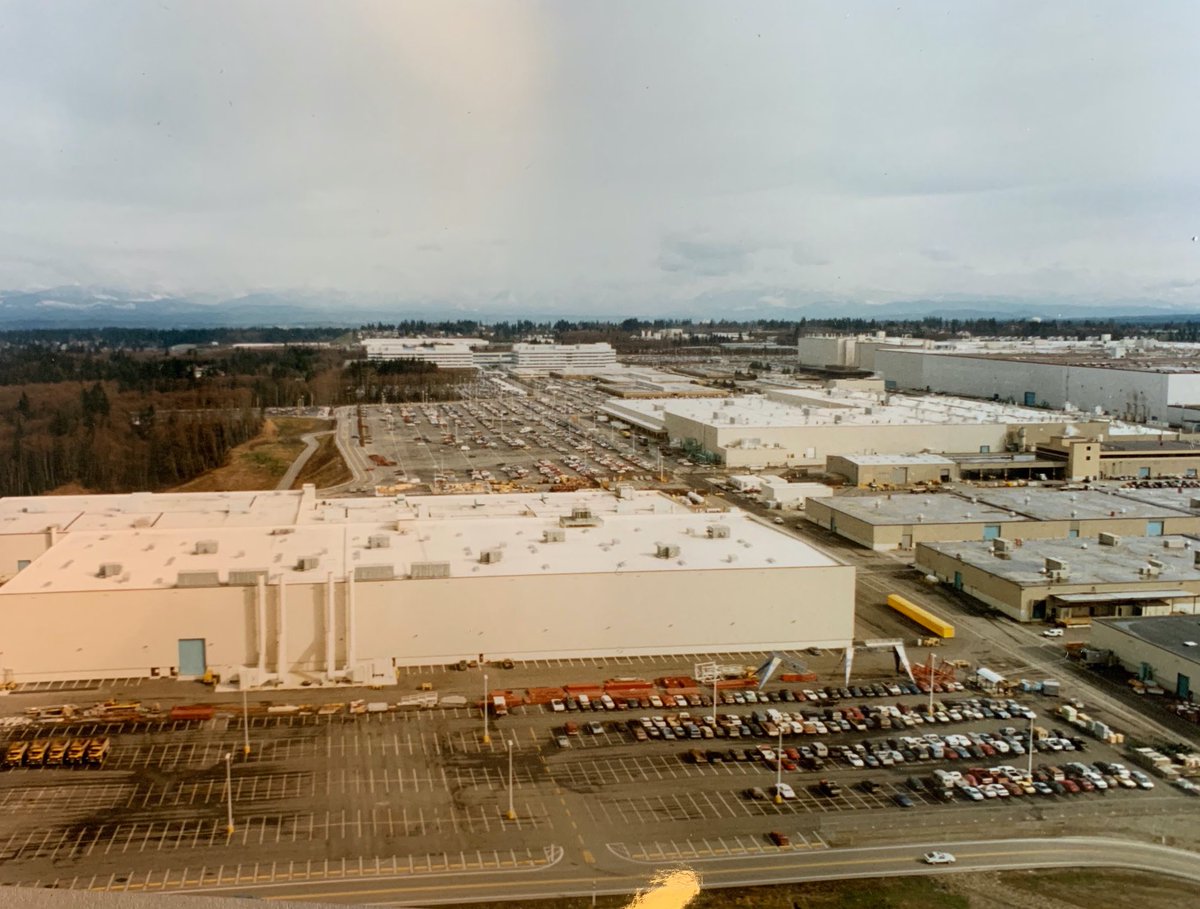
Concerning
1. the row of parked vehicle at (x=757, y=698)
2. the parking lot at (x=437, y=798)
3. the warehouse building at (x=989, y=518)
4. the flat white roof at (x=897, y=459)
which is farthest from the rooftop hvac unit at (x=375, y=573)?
the flat white roof at (x=897, y=459)

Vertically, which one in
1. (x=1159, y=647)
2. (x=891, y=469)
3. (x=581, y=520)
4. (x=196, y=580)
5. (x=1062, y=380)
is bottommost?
(x=1159, y=647)

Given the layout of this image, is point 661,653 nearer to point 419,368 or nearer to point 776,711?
point 776,711

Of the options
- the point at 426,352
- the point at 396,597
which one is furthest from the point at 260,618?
the point at 426,352

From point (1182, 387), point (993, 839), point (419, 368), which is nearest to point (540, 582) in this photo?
point (993, 839)

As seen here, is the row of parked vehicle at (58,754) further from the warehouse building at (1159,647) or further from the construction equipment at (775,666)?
the warehouse building at (1159,647)

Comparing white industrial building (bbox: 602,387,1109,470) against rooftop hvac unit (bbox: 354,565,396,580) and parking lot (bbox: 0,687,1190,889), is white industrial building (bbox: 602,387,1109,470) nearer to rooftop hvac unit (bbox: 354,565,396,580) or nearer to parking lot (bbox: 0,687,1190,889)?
rooftop hvac unit (bbox: 354,565,396,580)

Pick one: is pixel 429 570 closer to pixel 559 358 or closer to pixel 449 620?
pixel 449 620
